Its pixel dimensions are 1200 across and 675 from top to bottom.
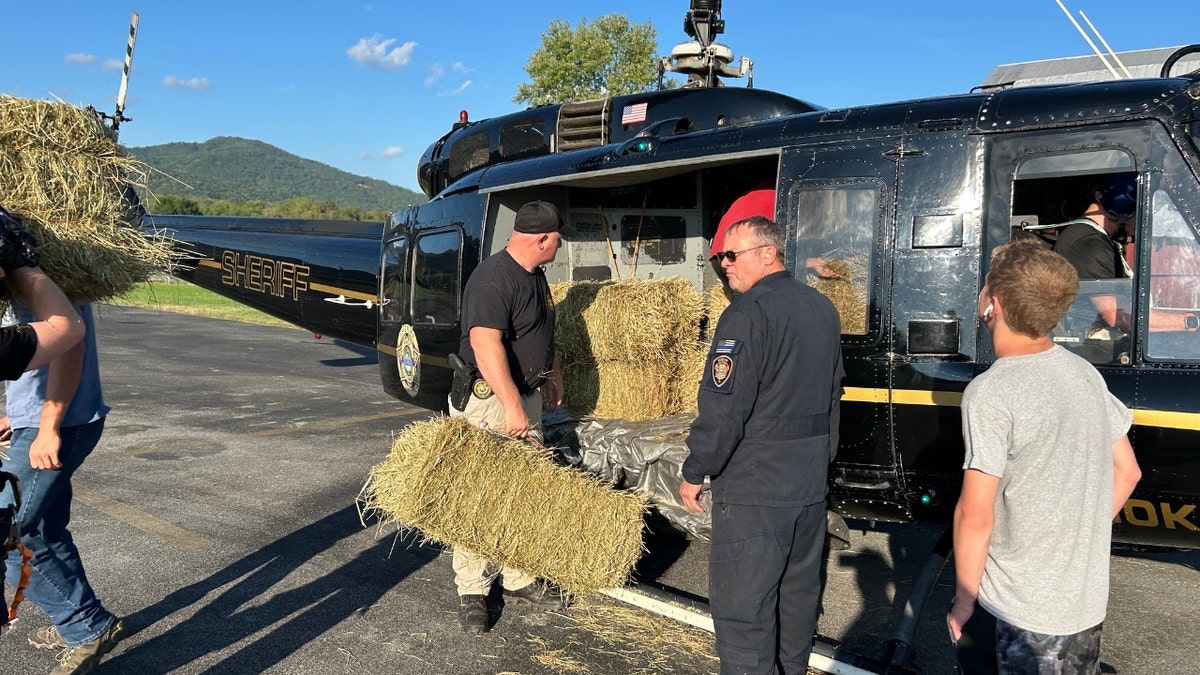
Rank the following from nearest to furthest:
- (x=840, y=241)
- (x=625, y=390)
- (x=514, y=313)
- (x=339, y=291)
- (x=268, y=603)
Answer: (x=840, y=241), (x=514, y=313), (x=268, y=603), (x=625, y=390), (x=339, y=291)

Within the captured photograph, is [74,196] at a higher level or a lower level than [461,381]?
higher

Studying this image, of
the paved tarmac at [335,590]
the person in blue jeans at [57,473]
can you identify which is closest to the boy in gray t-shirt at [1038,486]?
the paved tarmac at [335,590]

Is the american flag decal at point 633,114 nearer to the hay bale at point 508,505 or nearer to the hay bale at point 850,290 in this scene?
the hay bale at point 850,290

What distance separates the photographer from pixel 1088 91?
3697 mm

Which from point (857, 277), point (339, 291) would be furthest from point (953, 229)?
point (339, 291)

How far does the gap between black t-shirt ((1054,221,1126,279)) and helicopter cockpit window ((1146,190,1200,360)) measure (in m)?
0.20

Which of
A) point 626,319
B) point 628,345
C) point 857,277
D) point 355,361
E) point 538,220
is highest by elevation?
point 538,220

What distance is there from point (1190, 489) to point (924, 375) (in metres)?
1.08

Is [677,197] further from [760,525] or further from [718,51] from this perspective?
[760,525]

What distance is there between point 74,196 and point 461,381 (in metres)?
1.92

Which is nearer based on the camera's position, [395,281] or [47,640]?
[47,640]

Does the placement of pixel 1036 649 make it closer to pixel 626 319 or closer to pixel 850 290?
pixel 850 290

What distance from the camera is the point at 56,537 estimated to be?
140 inches

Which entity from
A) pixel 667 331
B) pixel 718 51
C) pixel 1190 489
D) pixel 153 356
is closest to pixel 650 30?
pixel 153 356
